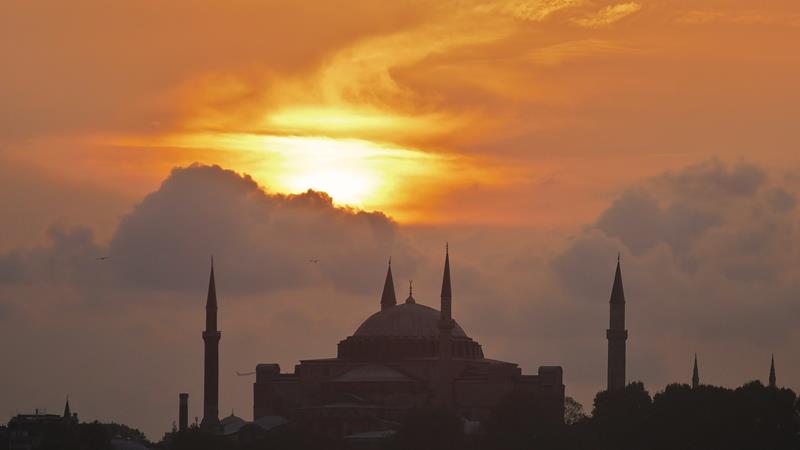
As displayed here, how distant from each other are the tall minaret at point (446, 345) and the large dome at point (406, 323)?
4475mm

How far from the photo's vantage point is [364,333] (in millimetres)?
160625

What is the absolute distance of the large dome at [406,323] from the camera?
520ft

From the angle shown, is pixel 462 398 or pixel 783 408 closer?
pixel 783 408

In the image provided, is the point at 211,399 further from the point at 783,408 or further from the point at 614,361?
the point at 783,408

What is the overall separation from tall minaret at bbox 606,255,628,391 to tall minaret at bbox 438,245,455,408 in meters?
11.1

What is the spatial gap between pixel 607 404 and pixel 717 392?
714 centimetres

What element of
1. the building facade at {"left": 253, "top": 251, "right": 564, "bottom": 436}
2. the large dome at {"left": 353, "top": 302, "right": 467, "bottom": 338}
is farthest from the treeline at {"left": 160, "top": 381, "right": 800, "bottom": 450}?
the large dome at {"left": 353, "top": 302, "right": 467, "bottom": 338}

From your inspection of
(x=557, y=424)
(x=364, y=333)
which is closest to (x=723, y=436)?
(x=557, y=424)

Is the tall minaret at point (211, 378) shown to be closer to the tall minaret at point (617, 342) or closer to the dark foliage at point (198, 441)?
the dark foliage at point (198, 441)

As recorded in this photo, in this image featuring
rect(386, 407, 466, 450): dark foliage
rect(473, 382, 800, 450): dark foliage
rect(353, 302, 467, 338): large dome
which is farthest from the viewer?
rect(353, 302, 467, 338): large dome

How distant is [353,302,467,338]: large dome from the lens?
520ft

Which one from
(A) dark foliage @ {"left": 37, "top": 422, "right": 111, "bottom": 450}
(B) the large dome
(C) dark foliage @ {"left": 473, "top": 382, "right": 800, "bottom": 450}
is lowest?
(C) dark foliage @ {"left": 473, "top": 382, "right": 800, "bottom": 450}

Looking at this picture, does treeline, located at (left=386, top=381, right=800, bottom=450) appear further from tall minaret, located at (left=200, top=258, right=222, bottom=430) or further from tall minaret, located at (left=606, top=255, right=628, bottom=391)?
tall minaret, located at (left=200, top=258, right=222, bottom=430)

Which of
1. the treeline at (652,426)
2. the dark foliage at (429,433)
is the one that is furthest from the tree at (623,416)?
the dark foliage at (429,433)
